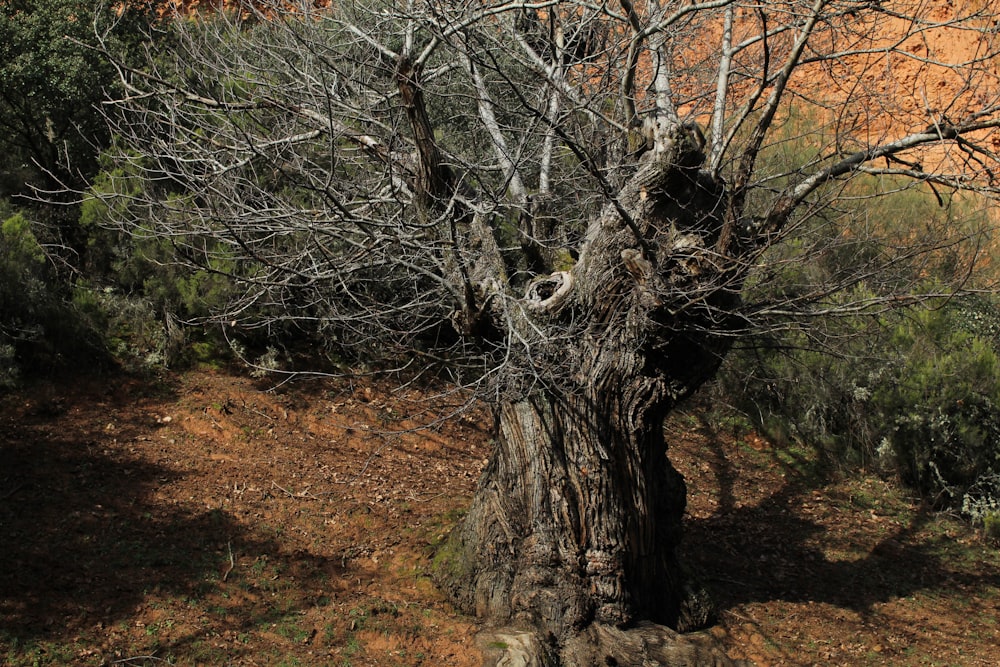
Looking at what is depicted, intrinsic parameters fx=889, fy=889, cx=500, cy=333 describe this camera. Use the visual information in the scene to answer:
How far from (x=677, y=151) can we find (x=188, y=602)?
404 cm

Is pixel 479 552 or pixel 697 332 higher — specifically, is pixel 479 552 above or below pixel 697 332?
below

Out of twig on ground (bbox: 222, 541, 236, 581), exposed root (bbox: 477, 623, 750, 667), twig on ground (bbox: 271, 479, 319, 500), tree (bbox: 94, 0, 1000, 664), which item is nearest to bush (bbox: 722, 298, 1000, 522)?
tree (bbox: 94, 0, 1000, 664)

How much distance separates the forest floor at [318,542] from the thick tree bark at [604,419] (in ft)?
1.97

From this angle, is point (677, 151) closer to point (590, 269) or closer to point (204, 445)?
point (590, 269)

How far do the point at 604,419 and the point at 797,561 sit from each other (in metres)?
3.35

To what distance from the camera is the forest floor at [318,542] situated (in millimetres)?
5375

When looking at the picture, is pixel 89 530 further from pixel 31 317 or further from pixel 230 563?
pixel 31 317

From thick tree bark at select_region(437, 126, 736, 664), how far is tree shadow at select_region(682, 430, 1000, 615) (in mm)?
1448

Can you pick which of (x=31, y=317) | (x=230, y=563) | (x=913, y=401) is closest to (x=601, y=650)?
(x=230, y=563)

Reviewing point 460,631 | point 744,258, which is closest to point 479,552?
point 460,631

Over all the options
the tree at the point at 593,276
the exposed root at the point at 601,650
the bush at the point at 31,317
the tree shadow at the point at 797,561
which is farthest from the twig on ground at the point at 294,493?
the tree shadow at the point at 797,561

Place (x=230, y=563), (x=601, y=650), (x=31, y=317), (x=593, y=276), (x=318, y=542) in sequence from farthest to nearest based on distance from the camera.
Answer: (x=31, y=317) → (x=318, y=542) → (x=230, y=563) → (x=601, y=650) → (x=593, y=276)

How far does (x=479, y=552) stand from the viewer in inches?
236

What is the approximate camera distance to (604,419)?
18.2 ft
